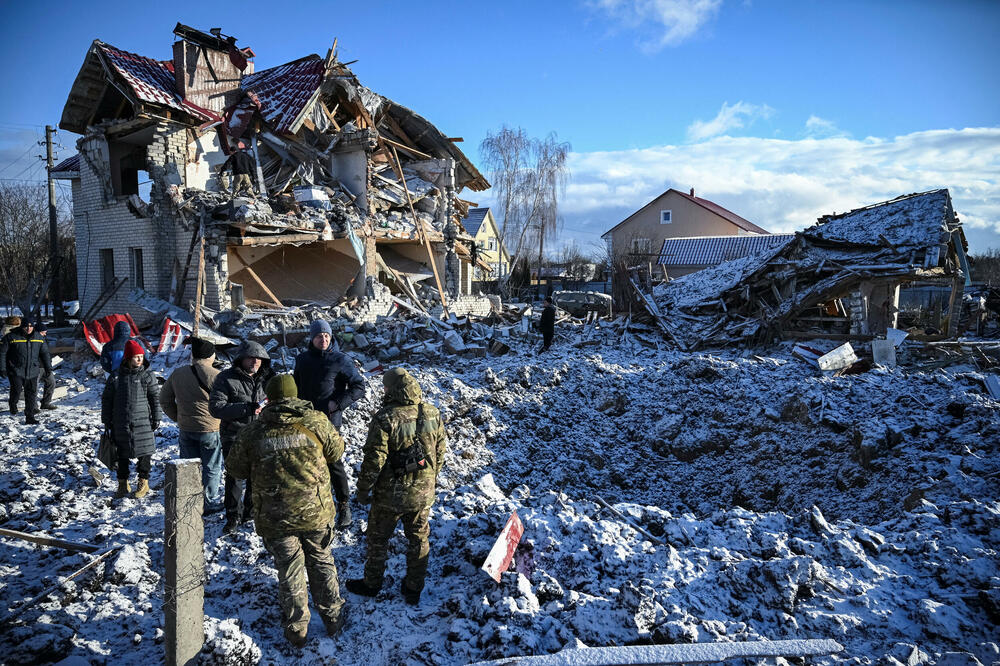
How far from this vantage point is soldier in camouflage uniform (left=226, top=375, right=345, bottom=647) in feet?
9.86

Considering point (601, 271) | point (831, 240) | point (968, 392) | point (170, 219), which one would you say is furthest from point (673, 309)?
point (601, 271)

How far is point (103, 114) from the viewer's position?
1426 centimetres

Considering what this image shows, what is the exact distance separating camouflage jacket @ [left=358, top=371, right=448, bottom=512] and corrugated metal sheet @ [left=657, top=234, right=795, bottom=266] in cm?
2624

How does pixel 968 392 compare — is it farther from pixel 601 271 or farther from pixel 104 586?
pixel 601 271

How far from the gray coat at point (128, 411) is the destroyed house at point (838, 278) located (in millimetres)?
11905

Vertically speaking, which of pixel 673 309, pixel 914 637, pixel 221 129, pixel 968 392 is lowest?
pixel 914 637

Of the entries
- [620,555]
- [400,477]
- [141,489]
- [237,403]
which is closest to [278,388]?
[400,477]

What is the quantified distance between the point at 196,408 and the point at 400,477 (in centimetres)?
203

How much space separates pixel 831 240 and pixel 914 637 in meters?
12.4

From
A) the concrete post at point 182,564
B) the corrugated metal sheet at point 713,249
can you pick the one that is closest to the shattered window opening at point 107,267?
the concrete post at point 182,564

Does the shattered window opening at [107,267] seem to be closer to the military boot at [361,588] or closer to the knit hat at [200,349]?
the knit hat at [200,349]

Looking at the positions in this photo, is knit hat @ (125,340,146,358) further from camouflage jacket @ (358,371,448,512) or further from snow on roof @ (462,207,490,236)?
snow on roof @ (462,207,490,236)

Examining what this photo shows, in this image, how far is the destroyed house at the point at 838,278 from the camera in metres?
12.4

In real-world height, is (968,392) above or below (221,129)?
below
